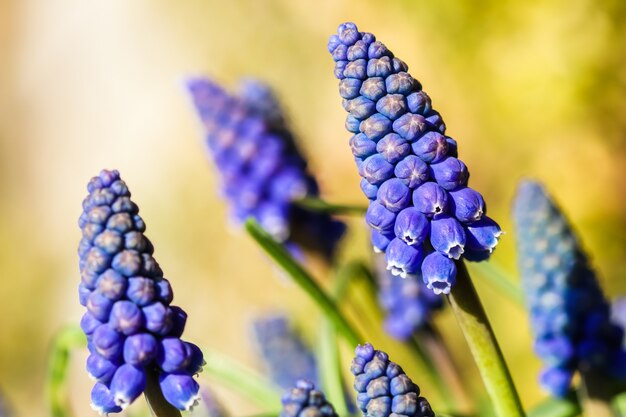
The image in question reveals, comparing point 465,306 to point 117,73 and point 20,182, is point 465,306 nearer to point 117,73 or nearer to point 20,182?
point 117,73

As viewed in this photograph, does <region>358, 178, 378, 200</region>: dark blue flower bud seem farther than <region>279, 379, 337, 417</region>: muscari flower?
Yes

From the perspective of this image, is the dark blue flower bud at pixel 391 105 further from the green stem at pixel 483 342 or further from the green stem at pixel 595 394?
the green stem at pixel 595 394

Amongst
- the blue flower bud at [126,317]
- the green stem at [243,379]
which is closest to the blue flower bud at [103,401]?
the blue flower bud at [126,317]

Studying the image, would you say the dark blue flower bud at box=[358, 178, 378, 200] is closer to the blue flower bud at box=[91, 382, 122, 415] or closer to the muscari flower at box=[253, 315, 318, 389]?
the blue flower bud at box=[91, 382, 122, 415]

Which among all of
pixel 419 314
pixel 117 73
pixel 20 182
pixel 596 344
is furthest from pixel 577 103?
pixel 20 182

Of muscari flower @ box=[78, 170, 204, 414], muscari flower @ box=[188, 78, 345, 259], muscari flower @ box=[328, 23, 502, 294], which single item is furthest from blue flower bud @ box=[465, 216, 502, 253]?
muscari flower @ box=[188, 78, 345, 259]

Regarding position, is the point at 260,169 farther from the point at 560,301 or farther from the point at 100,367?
the point at 100,367

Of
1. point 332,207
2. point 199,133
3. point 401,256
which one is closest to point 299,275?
point 332,207
